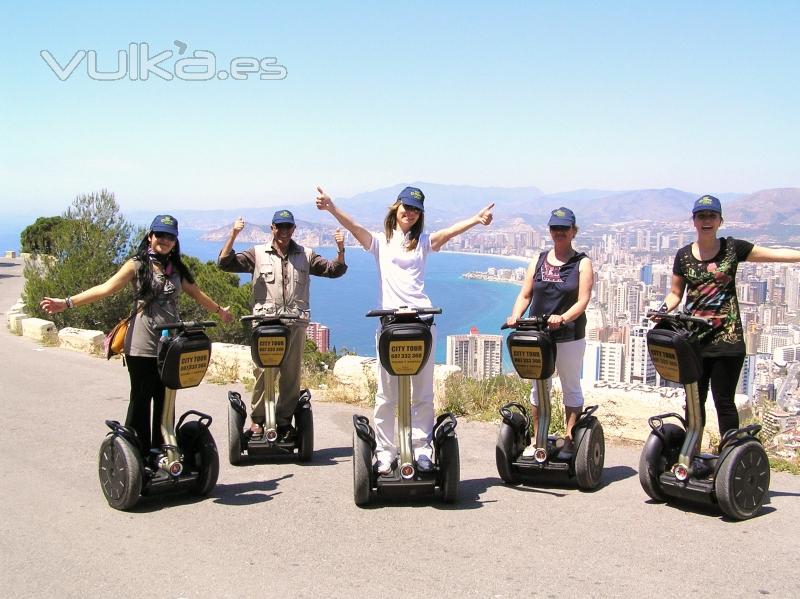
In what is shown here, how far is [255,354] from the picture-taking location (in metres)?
6.43

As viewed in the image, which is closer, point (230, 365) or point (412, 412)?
point (412, 412)

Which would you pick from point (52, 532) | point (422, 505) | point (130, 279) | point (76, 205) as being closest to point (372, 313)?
point (422, 505)

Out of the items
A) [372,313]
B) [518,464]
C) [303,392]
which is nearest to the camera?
[372,313]

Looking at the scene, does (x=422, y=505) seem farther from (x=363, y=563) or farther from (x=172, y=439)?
(x=172, y=439)

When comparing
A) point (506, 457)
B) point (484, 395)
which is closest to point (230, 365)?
point (484, 395)

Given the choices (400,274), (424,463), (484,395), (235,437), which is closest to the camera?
(424,463)

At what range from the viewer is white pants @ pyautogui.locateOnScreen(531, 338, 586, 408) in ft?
19.9

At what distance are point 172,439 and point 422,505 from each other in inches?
71.7

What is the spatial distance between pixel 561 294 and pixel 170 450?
3.08 meters

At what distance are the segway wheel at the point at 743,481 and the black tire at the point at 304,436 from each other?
3269 millimetres

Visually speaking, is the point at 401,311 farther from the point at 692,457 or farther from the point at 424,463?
the point at 692,457

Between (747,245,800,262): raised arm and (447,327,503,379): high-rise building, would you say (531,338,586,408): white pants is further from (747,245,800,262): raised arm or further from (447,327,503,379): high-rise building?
(447,327,503,379): high-rise building

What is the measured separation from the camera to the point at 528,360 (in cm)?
574

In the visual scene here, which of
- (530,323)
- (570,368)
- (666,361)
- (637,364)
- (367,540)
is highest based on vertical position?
(530,323)
